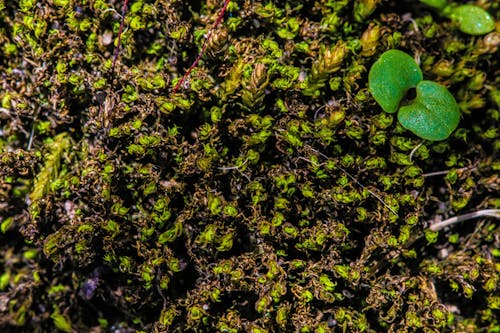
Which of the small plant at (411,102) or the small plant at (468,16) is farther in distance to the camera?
the small plant at (468,16)

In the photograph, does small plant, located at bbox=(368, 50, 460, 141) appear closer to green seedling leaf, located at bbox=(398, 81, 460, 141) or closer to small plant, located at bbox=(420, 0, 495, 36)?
green seedling leaf, located at bbox=(398, 81, 460, 141)

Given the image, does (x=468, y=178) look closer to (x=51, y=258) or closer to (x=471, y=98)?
(x=471, y=98)

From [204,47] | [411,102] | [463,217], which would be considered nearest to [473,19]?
[411,102]

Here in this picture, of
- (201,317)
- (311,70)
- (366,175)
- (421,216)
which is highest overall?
(311,70)

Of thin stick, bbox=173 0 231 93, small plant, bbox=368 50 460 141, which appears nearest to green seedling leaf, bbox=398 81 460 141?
small plant, bbox=368 50 460 141

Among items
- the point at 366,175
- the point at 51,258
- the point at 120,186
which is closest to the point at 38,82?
the point at 120,186

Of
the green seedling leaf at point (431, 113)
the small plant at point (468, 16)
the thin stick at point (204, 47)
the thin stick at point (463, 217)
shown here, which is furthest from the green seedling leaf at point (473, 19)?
the thin stick at point (204, 47)

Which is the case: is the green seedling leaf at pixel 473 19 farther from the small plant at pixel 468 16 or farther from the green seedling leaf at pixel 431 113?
the green seedling leaf at pixel 431 113
